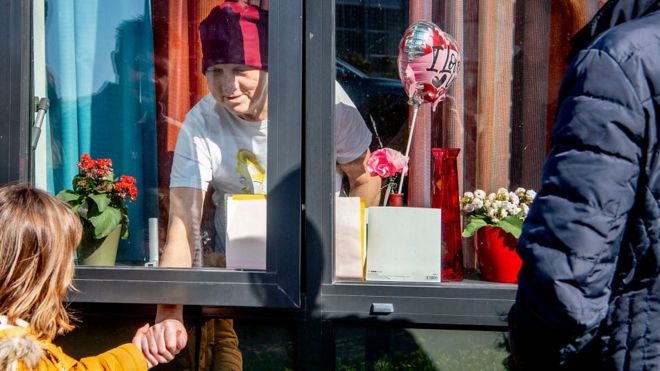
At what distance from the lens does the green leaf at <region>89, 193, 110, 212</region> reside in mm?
3084

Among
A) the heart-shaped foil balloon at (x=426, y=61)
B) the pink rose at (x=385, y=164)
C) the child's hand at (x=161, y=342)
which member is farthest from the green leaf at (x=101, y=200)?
the heart-shaped foil balloon at (x=426, y=61)

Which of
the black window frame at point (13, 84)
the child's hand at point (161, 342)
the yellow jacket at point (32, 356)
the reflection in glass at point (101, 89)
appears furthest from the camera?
the reflection in glass at point (101, 89)

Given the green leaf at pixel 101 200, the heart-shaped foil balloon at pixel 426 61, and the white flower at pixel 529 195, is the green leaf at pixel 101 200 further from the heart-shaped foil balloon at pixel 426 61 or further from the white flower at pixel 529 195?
the white flower at pixel 529 195

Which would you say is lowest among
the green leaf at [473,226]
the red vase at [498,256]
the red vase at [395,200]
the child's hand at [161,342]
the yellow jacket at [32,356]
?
the child's hand at [161,342]

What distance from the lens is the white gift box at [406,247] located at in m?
3.01

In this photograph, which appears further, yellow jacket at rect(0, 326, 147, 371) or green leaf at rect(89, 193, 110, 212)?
green leaf at rect(89, 193, 110, 212)

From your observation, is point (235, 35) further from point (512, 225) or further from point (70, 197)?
point (512, 225)

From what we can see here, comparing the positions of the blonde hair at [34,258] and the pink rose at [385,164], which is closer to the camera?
the blonde hair at [34,258]

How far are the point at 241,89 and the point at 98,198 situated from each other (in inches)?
26.9

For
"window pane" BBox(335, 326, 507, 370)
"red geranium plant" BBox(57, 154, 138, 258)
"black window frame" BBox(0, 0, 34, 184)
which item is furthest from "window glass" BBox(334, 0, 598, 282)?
"black window frame" BBox(0, 0, 34, 184)

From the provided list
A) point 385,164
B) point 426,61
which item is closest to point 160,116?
point 385,164

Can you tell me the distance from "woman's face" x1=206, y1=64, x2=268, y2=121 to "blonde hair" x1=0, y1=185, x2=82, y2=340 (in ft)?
3.29

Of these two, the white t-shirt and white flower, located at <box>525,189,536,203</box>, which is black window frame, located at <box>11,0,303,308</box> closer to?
the white t-shirt

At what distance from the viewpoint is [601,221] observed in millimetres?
1652
